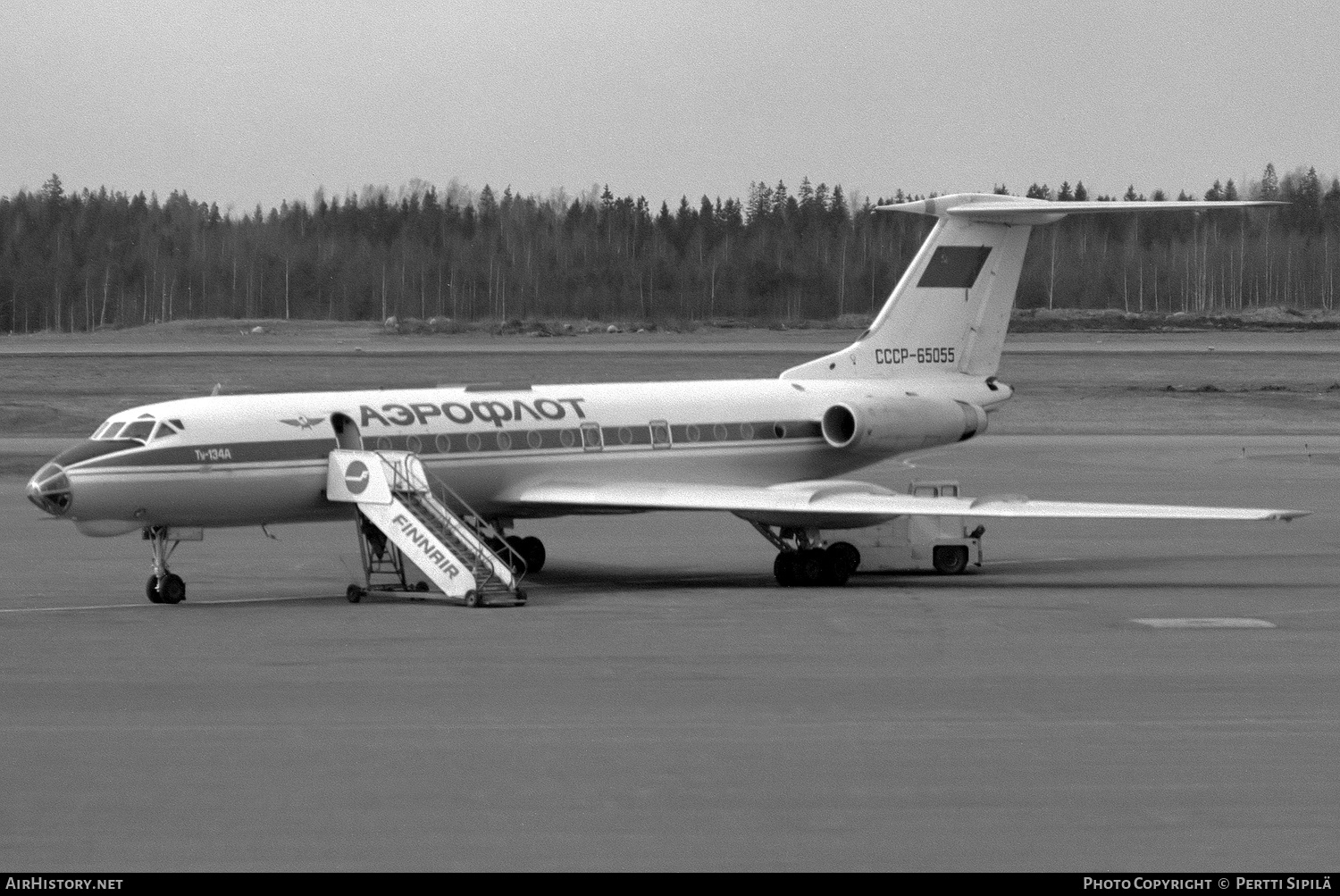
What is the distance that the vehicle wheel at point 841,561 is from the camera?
28500 millimetres

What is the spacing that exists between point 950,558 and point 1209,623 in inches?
271

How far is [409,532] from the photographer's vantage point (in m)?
25.8

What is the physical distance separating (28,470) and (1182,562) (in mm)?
30145

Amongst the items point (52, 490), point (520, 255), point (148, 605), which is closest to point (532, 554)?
point (148, 605)

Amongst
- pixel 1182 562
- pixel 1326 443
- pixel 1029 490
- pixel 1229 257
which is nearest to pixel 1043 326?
pixel 1229 257

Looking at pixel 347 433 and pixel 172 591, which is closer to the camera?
pixel 172 591

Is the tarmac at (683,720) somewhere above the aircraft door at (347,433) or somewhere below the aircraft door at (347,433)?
below

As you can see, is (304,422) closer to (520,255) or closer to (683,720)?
(683,720)

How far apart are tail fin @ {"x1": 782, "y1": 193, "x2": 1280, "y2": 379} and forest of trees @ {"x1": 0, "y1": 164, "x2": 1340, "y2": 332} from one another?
83.1 meters

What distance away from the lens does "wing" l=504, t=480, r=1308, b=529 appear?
87.2 feet

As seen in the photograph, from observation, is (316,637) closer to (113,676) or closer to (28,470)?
(113,676)

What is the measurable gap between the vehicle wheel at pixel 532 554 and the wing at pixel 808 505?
1.24 m

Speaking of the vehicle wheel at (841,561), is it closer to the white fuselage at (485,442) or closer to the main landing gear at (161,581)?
the white fuselage at (485,442)

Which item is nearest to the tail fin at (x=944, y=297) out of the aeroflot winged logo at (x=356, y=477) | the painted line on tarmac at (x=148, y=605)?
the aeroflot winged logo at (x=356, y=477)
